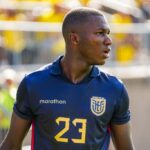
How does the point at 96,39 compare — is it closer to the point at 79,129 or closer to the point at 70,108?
the point at 70,108

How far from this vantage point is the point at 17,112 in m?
4.44

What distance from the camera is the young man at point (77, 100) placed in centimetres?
430

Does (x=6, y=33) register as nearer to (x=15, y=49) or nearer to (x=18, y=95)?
(x=15, y=49)

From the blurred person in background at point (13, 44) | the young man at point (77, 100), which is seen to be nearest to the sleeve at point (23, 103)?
the young man at point (77, 100)

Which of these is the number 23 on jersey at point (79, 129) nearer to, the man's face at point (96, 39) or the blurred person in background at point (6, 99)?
the man's face at point (96, 39)

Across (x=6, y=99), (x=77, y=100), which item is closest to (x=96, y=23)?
(x=77, y=100)

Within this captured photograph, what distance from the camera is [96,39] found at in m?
4.31

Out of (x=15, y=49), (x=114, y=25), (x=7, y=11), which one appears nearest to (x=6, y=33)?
(x=15, y=49)

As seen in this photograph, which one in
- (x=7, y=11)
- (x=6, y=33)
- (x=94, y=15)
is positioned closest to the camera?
(x=94, y=15)

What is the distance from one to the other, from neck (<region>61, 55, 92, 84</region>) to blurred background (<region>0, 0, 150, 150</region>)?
6104mm

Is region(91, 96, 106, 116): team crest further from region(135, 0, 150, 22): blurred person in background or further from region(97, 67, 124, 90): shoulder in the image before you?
region(135, 0, 150, 22): blurred person in background

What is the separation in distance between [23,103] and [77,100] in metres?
0.36

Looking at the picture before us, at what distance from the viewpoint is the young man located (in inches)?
169

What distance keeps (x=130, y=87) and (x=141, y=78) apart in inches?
17.6
